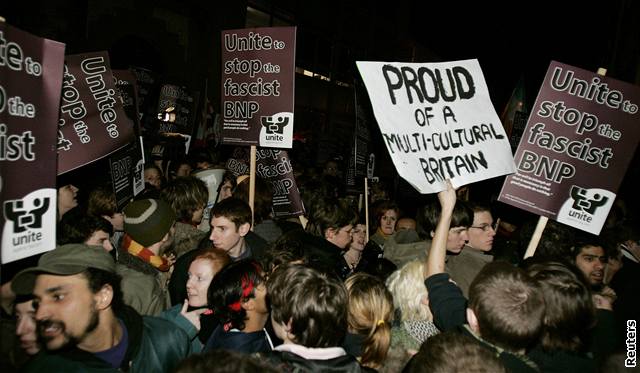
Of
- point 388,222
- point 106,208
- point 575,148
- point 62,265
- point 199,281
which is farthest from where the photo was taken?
point 388,222

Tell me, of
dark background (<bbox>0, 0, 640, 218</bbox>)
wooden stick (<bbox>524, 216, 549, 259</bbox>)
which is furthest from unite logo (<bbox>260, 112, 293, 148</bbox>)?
dark background (<bbox>0, 0, 640, 218</bbox>)

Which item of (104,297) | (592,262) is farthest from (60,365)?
(592,262)

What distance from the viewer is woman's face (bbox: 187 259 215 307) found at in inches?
128

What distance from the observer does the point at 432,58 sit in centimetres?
2995

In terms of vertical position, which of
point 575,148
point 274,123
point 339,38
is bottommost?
point 575,148

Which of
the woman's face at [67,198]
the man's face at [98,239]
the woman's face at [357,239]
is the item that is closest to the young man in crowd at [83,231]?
the man's face at [98,239]

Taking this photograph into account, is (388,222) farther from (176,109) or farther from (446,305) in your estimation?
(176,109)

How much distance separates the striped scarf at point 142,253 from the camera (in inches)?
148

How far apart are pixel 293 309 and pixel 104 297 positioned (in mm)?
924

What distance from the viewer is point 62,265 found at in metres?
2.46

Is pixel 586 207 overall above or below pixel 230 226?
above

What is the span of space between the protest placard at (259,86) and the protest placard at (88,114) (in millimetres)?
1339

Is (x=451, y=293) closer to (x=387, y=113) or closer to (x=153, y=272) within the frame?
(x=387, y=113)

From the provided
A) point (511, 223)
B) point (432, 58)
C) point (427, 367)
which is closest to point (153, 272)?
point (427, 367)
